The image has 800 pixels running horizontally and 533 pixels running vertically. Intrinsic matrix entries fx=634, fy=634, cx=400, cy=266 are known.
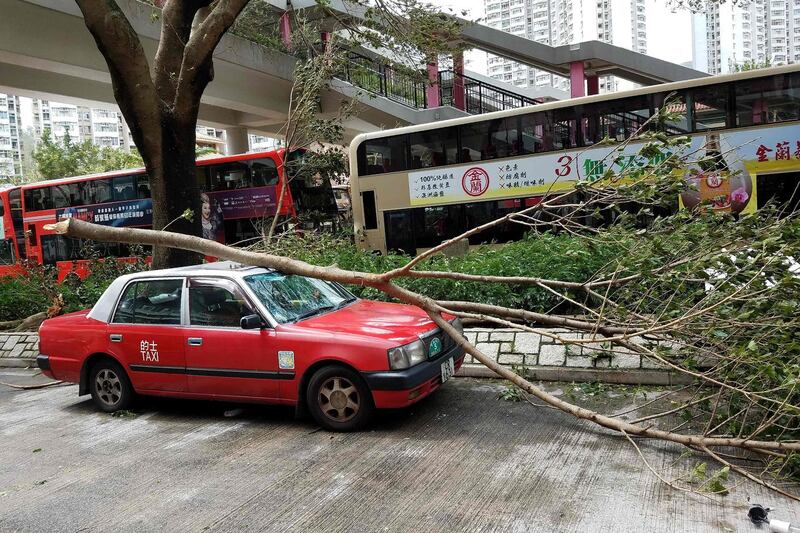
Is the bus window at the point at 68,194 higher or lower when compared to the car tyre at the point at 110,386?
higher

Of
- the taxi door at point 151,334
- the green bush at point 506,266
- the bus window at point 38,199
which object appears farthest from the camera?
the bus window at point 38,199

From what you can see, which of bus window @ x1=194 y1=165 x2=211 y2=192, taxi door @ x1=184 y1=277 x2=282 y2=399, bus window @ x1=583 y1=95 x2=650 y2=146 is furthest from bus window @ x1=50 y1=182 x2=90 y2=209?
taxi door @ x1=184 y1=277 x2=282 y2=399

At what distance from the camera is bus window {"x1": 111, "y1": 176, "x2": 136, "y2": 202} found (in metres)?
17.8

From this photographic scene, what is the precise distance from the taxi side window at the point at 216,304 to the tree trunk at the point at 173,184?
4.26 m

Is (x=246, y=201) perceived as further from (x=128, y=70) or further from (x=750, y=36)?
(x=750, y=36)

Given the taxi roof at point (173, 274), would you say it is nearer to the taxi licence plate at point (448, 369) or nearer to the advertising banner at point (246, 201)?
the taxi licence plate at point (448, 369)

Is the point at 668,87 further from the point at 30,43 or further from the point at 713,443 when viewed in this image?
the point at 30,43

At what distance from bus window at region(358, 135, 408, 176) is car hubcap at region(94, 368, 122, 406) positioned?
28.8 feet

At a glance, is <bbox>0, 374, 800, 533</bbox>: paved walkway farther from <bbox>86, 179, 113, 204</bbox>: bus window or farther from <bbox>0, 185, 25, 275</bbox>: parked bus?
<bbox>0, 185, 25, 275</bbox>: parked bus

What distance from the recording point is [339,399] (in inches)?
207

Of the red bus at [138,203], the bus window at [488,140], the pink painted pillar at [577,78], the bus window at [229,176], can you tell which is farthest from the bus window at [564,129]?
the pink painted pillar at [577,78]

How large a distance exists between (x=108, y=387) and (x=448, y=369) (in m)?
3.50

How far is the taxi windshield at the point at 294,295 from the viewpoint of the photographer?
5746 mm

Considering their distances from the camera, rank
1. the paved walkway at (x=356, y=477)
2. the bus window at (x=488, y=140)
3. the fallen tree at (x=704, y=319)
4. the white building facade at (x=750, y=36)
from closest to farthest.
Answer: the paved walkway at (x=356, y=477) < the fallen tree at (x=704, y=319) < the bus window at (x=488, y=140) < the white building facade at (x=750, y=36)
